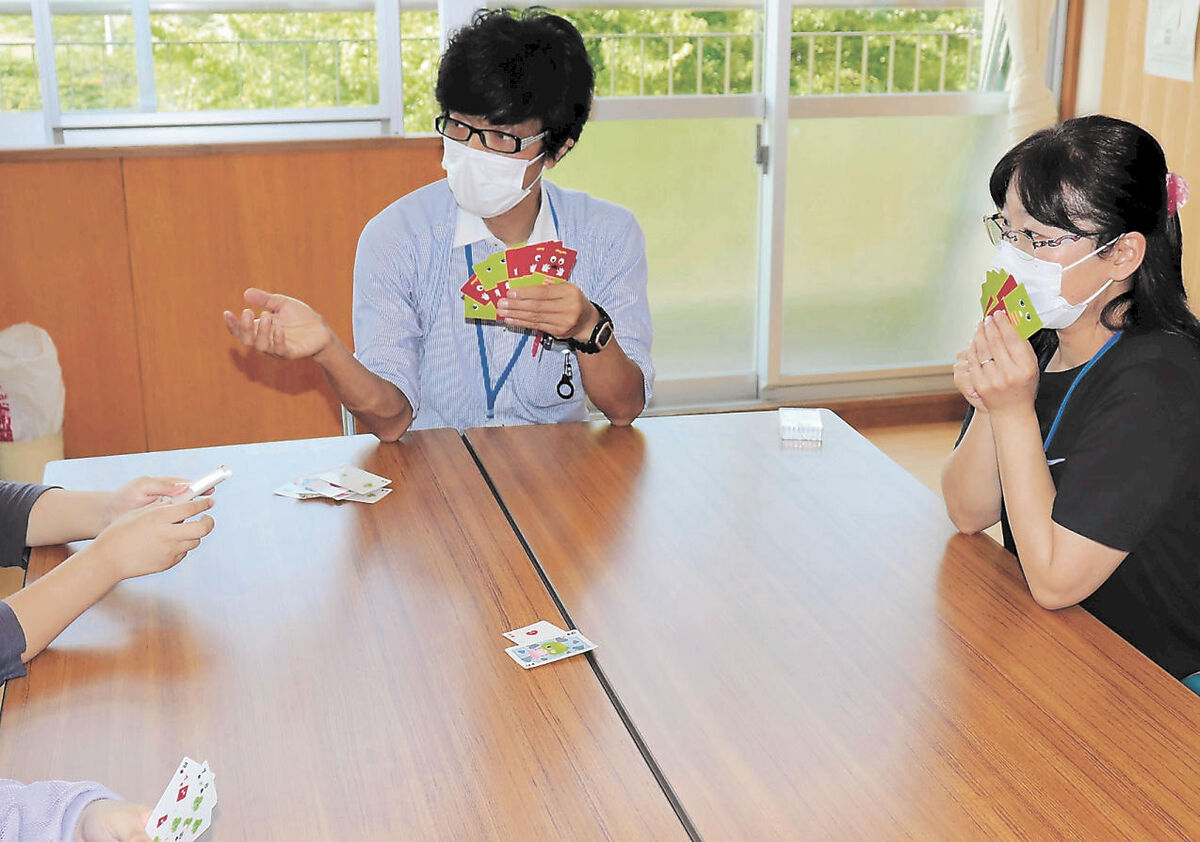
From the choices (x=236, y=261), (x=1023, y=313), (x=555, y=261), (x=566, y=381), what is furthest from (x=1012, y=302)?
(x=236, y=261)

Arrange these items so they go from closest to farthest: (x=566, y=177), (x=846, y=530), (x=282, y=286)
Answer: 1. (x=846, y=530)
2. (x=282, y=286)
3. (x=566, y=177)

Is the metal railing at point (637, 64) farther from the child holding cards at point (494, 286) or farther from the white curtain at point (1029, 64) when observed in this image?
the child holding cards at point (494, 286)

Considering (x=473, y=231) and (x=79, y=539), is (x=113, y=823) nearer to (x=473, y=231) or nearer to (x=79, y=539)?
(x=79, y=539)

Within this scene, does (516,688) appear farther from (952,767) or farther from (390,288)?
(390,288)

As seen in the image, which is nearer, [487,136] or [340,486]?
[340,486]

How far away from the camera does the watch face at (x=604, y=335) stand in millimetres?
2084

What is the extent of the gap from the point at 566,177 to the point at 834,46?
3.33 feet

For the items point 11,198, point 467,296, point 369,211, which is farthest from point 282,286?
point 467,296

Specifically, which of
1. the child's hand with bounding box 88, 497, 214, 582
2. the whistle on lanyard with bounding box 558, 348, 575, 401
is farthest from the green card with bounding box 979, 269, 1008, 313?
the child's hand with bounding box 88, 497, 214, 582

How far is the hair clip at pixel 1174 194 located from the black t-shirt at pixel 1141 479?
6.6 inches

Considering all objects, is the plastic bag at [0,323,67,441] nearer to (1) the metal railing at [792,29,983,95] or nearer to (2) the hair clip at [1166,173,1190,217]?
(1) the metal railing at [792,29,983,95]

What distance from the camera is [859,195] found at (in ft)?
14.1

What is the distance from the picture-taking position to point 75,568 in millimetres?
1456

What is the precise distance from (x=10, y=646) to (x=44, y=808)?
0.34 metres
